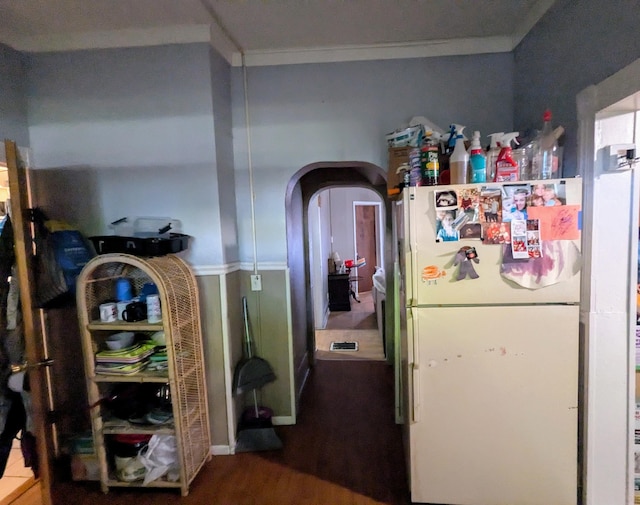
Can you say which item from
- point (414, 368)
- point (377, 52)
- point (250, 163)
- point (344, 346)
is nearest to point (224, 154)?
point (250, 163)

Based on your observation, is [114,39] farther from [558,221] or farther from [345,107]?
[558,221]

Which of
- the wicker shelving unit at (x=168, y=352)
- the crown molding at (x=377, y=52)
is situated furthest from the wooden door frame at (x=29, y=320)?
the crown molding at (x=377, y=52)

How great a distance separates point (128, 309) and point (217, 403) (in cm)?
→ 82

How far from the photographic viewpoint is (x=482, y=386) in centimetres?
167

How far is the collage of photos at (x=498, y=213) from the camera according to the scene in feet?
5.10

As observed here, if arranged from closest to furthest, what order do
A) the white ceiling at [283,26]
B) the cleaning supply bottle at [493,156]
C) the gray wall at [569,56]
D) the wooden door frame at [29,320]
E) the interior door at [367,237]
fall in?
the gray wall at [569,56] < the wooden door frame at [29,320] < the cleaning supply bottle at [493,156] < the white ceiling at [283,26] < the interior door at [367,237]

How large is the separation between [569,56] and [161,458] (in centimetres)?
291

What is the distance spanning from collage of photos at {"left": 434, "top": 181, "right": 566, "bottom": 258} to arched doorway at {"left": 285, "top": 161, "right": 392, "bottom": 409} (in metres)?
1.31

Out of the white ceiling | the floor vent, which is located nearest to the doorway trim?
the white ceiling

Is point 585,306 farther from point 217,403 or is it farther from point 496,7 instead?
point 217,403

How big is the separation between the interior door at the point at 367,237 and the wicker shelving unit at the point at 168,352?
6338mm

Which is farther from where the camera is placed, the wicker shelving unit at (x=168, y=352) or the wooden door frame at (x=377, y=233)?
the wooden door frame at (x=377, y=233)

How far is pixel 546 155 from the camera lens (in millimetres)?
1646

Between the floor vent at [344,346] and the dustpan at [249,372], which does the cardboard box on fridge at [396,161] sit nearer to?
the dustpan at [249,372]
